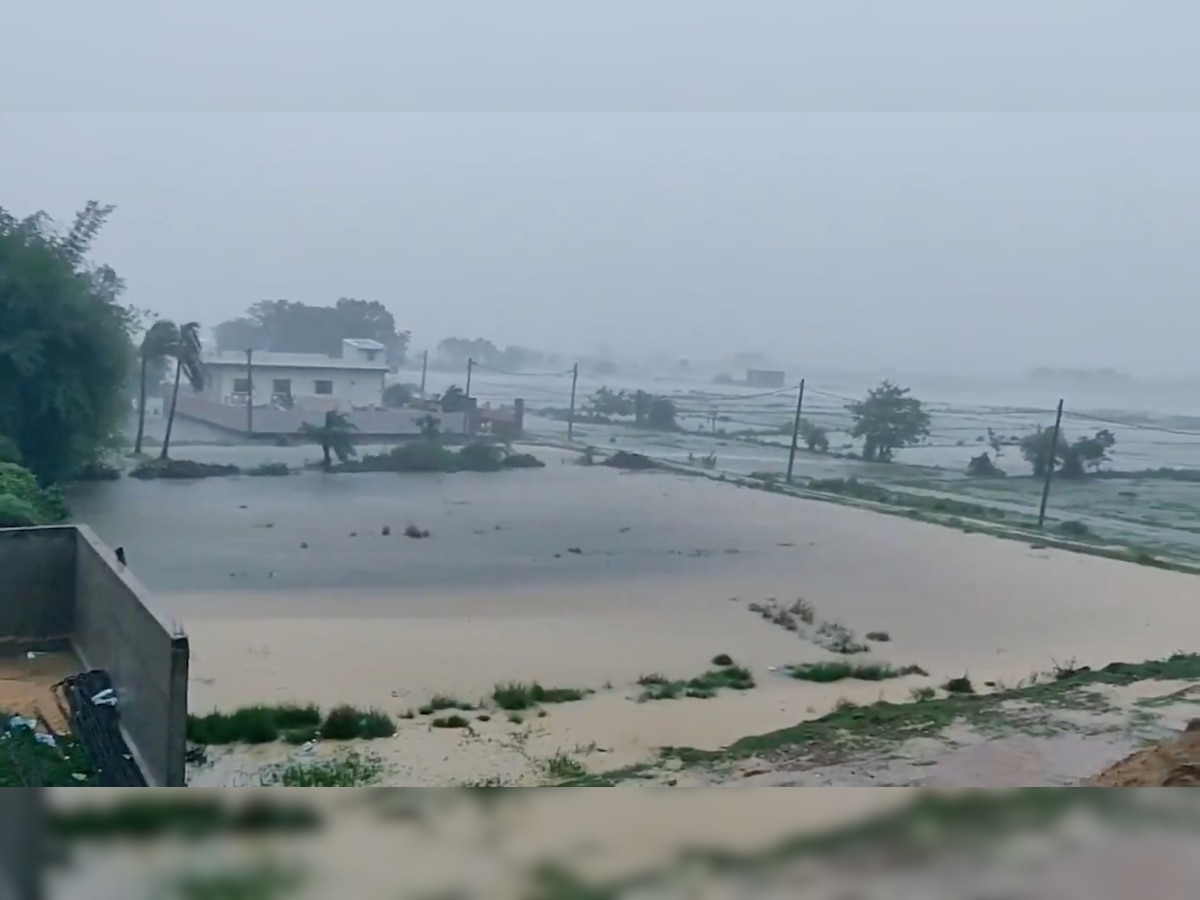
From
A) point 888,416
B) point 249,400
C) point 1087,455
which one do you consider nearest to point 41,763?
point 249,400

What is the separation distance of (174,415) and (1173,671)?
3.32 m

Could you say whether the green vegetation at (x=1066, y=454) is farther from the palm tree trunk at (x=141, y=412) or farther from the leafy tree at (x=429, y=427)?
the palm tree trunk at (x=141, y=412)

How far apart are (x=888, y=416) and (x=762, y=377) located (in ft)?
1.41

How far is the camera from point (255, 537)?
358 centimetres

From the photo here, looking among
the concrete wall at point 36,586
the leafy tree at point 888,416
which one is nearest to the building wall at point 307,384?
the concrete wall at point 36,586

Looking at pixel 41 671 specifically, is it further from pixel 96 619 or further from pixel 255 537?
pixel 255 537

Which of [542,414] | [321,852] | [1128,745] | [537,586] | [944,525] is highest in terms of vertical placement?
[542,414]

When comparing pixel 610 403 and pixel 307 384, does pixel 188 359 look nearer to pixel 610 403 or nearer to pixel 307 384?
pixel 307 384

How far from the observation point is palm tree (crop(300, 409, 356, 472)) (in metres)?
3.66

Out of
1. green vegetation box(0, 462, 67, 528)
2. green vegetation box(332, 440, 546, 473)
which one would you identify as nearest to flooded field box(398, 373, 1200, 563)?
green vegetation box(332, 440, 546, 473)

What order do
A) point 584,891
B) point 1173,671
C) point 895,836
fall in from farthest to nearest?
point 1173,671 < point 895,836 < point 584,891

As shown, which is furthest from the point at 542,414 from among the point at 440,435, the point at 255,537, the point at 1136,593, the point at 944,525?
the point at 1136,593

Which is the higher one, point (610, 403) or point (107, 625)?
point (610, 403)

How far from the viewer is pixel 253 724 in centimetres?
337
